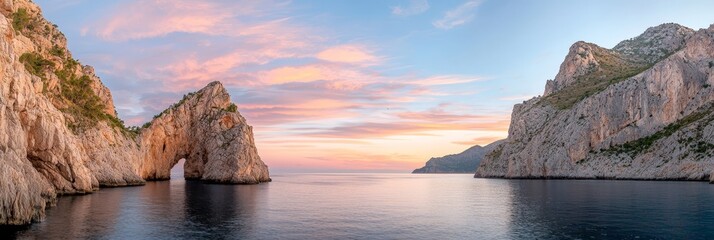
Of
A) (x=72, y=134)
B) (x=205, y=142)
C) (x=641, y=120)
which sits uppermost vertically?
(x=641, y=120)

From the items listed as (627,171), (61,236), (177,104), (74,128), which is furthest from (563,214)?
(177,104)

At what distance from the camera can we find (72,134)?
87.1 metres

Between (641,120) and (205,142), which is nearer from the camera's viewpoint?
(205,142)

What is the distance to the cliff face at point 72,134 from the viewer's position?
159 ft

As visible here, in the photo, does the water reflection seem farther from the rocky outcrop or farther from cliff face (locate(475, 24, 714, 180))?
cliff face (locate(475, 24, 714, 180))

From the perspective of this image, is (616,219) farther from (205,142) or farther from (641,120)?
(641,120)

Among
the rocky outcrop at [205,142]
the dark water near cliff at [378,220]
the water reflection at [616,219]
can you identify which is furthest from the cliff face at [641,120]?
the rocky outcrop at [205,142]

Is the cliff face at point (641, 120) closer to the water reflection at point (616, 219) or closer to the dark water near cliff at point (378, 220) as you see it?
the water reflection at point (616, 219)

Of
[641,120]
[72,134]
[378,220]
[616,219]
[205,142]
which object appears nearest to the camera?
[616,219]

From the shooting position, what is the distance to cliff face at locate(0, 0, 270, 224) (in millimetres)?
48531

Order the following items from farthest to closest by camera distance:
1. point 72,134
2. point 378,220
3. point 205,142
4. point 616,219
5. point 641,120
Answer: point 641,120, point 205,142, point 72,134, point 378,220, point 616,219

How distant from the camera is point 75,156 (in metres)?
76.4

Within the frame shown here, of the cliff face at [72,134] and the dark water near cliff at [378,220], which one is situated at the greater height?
the cliff face at [72,134]

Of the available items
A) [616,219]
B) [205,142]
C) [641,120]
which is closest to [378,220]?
[616,219]
